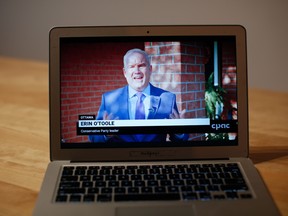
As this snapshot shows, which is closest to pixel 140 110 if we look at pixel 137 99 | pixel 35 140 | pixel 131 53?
pixel 137 99

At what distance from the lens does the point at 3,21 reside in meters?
2.82

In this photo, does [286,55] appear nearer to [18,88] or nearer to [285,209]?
[18,88]

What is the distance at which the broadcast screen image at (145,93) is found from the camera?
117 centimetres

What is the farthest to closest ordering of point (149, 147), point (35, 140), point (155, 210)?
point (35, 140) → point (149, 147) → point (155, 210)

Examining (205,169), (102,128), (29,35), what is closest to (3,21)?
(29,35)

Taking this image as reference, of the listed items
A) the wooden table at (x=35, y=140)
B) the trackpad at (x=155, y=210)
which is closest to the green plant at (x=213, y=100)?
the wooden table at (x=35, y=140)

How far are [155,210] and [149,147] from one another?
0.76 feet

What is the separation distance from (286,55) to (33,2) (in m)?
1.34

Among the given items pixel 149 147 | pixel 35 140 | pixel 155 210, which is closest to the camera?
pixel 155 210

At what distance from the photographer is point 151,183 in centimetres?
104

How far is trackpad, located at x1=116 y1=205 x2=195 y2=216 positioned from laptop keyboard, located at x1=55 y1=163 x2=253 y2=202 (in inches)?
1.1

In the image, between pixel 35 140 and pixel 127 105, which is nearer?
pixel 127 105

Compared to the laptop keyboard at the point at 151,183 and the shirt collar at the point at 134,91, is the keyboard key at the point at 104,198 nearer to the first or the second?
the laptop keyboard at the point at 151,183

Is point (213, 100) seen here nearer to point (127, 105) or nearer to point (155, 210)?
point (127, 105)
